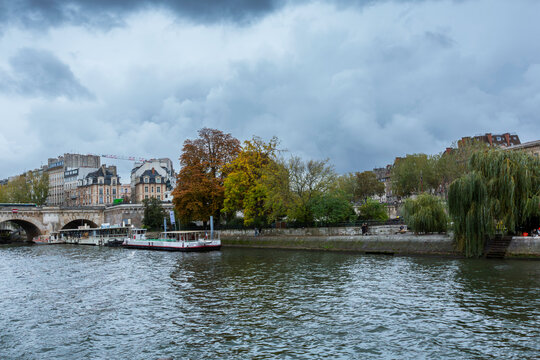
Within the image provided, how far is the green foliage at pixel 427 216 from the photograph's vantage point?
40.6m

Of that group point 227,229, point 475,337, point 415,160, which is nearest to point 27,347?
point 475,337

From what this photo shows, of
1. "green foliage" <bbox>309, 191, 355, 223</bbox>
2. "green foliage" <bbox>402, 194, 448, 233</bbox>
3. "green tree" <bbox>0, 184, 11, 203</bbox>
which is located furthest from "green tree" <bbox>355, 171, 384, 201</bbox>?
"green tree" <bbox>0, 184, 11, 203</bbox>

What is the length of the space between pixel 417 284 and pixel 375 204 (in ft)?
109

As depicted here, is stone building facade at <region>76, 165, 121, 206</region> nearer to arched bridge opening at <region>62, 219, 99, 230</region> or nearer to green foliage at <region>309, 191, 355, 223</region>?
arched bridge opening at <region>62, 219, 99, 230</region>

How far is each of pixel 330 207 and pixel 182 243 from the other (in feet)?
57.0

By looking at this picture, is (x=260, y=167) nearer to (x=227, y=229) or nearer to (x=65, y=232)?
(x=227, y=229)

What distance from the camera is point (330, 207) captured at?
171 feet

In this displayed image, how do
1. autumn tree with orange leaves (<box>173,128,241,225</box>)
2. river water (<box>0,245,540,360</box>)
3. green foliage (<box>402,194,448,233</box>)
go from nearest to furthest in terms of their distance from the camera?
river water (<box>0,245,540,360</box>)
green foliage (<box>402,194,448,233</box>)
autumn tree with orange leaves (<box>173,128,241,225</box>)

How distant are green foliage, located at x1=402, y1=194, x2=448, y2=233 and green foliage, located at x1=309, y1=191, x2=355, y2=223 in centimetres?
1115

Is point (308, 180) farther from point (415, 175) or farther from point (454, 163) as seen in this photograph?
point (415, 175)

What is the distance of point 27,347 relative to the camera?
49.0 feet

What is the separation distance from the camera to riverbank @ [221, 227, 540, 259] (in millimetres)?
33188

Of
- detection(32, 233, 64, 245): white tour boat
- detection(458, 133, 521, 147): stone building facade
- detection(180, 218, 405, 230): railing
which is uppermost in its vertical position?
detection(458, 133, 521, 147): stone building facade

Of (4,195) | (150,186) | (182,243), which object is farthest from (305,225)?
(4,195)
